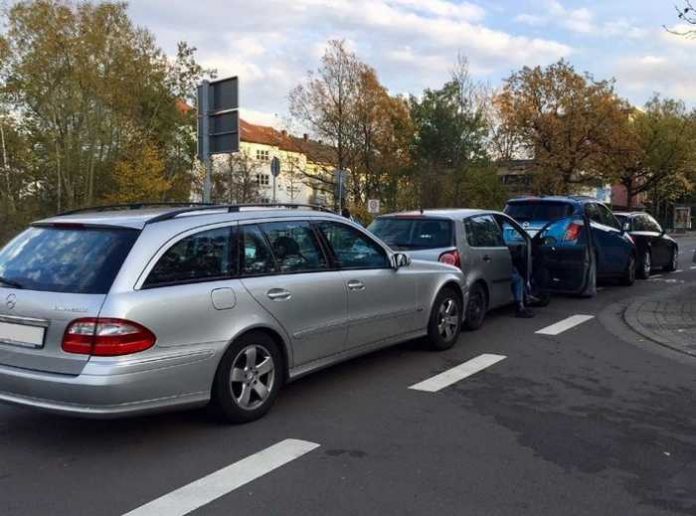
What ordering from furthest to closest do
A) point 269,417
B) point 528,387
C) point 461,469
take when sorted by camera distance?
point 528,387, point 269,417, point 461,469

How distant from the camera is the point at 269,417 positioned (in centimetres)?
520

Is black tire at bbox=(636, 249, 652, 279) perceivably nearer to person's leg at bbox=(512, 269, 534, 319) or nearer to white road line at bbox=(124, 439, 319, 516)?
person's leg at bbox=(512, 269, 534, 319)

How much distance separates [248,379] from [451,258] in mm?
3932

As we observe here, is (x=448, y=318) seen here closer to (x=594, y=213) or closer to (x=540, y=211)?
(x=540, y=211)

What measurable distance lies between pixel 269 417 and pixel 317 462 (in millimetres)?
986

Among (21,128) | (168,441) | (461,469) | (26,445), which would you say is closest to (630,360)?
(461,469)

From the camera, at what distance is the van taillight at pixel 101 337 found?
13.9 ft

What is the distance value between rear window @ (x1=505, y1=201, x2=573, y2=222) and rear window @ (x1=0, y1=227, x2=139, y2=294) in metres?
8.66

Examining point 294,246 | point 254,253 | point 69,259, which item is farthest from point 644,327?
point 69,259

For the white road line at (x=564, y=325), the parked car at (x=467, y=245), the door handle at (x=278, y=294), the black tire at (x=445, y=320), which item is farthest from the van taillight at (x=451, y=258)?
the door handle at (x=278, y=294)

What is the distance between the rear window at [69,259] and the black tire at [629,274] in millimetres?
11360

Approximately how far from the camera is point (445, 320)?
24.5ft

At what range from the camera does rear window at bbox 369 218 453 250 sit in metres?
8.58

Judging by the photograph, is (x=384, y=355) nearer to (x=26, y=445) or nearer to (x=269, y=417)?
(x=269, y=417)
